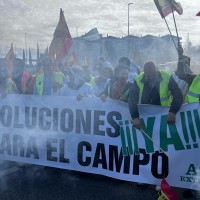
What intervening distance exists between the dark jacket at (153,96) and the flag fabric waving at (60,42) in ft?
13.2

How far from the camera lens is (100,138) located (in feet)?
17.3

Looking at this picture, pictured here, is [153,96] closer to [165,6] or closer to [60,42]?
[165,6]

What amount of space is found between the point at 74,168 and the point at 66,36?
424 cm

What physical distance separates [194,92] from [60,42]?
4.35 metres

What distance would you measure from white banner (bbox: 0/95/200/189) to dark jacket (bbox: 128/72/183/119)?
0.14m

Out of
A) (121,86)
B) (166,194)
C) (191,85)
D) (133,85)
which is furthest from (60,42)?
(166,194)

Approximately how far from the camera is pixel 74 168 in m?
5.45

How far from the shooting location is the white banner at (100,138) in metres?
4.71

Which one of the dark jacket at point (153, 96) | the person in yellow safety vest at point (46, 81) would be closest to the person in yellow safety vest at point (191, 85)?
the dark jacket at point (153, 96)

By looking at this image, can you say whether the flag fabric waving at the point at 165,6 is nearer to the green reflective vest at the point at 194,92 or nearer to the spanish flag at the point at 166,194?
the green reflective vest at the point at 194,92

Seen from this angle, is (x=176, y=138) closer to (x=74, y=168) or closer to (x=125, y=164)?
(x=125, y=164)

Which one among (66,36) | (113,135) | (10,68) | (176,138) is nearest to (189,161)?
(176,138)

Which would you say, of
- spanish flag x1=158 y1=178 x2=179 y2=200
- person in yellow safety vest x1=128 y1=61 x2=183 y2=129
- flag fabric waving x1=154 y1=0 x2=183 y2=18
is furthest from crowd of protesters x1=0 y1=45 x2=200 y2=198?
spanish flag x1=158 y1=178 x2=179 y2=200

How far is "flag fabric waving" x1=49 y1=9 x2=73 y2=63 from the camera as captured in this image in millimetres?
8711
